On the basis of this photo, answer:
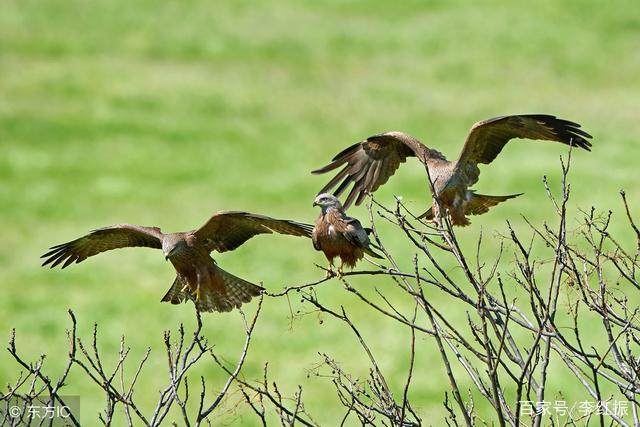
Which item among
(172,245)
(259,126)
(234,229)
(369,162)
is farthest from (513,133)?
(259,126)

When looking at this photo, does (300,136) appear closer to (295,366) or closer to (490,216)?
(490,216)

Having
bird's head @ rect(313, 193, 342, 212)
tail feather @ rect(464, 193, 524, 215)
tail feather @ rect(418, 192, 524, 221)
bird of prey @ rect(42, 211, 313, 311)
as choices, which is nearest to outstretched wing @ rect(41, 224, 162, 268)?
bird of prey @ rect(42, 211, 313, 311)

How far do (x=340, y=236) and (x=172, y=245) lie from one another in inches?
43.7

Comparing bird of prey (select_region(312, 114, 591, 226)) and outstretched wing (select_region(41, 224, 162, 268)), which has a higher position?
bird of prey (select_region(312, 114, 591, 226))

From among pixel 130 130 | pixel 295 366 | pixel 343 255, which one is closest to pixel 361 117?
pixel 130 130

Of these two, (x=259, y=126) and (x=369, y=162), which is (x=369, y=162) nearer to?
(x=369, y=162)

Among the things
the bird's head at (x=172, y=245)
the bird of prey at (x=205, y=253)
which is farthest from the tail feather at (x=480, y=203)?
the bird's head at (x=172, y=245)

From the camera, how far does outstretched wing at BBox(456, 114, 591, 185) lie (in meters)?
6.47

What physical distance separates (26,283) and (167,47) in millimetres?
10837

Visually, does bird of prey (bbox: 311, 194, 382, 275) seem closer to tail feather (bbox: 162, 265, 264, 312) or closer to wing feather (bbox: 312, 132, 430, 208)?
tail feather (bbox: 162, 265, 264, 312)

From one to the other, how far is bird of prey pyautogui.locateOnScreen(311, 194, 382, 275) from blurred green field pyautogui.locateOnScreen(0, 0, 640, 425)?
878cm

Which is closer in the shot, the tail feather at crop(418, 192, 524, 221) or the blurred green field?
the tail feather at crop(418, 192, 524, 221)

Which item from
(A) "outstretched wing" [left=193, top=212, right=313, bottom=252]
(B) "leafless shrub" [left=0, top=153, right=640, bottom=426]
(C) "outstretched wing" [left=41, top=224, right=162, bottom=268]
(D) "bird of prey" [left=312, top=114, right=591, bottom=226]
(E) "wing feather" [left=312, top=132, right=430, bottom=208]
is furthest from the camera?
A: (E) "wing feather" [left=312, top=132, right=430, bottom=208]

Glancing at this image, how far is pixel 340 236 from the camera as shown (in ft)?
20.3
